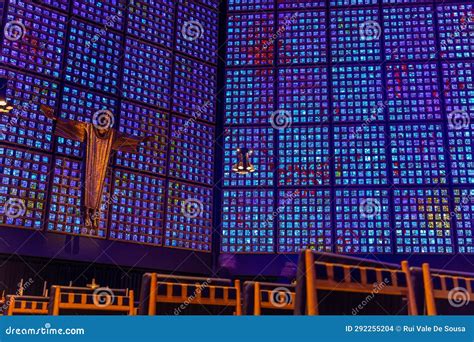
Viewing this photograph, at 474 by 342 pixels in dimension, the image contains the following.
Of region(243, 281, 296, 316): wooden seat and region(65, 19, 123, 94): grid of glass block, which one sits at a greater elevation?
region(65, 19, 123, 94): grid of glass block

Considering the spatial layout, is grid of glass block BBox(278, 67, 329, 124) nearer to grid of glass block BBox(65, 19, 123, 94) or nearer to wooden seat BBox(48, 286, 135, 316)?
grid of glass block BBox(65, 19, 123, 94)

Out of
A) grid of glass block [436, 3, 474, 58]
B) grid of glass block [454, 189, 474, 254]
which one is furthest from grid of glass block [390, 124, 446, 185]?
grid of glass block [436, 3, 474, 58]

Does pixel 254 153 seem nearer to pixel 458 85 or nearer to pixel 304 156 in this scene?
pixel 304 156

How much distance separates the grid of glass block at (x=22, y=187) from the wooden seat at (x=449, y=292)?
355 inches

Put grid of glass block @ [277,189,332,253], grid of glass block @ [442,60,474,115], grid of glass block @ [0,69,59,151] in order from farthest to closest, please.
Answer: grid of glass block @ [442,60,474,115] → grid of glass block @ [277,189,332,253] → grid of glass block @ [0,69,59,151]

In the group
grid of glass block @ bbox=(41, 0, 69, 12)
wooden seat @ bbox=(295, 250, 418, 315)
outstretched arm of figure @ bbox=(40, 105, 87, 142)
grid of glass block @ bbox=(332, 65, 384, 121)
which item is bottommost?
wooden seat @ bbox=(295, 250, 418, 315)

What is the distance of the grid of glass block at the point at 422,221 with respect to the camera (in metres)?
12.5

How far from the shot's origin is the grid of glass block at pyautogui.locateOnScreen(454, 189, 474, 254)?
12445 millimetres

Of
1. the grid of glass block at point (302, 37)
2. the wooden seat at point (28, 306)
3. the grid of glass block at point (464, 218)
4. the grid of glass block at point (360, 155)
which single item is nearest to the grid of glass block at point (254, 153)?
the grid of glass block at point (360, 155)

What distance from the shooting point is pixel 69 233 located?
11.1 m

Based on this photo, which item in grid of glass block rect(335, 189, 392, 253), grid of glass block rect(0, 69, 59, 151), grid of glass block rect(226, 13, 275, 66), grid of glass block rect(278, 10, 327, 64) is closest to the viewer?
grid of glass block rect(0, 69, 59, 151)

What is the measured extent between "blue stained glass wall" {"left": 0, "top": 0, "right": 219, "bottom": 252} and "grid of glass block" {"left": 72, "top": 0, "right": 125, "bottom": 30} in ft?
0.08

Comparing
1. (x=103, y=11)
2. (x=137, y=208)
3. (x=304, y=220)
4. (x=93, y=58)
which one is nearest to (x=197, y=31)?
(x=103, y=11)

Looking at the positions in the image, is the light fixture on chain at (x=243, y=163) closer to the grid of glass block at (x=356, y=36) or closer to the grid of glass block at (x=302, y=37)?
the grid of glass block at (x=302, y=37)
